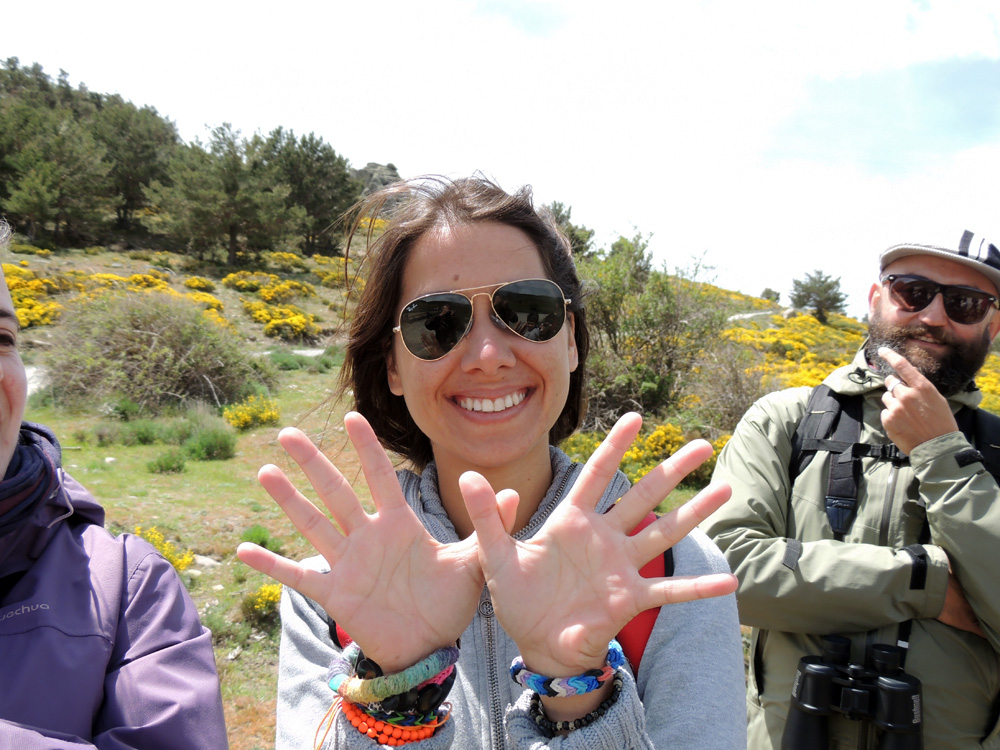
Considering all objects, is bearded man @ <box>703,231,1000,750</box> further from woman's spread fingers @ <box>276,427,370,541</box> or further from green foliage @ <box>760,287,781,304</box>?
green foliage @ <box>760,287,781,304</box>

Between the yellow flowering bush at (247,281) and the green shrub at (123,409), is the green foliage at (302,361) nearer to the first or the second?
the green shrub at (123,409)

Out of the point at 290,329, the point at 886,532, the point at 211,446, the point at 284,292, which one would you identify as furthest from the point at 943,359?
the point at 284,292

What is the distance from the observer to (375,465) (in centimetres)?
111

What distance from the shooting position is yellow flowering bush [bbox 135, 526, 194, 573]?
4434 mm

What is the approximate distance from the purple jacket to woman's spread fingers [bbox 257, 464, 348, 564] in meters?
0.71

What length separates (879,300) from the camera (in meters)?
2.48

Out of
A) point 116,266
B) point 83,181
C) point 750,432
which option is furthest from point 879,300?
point 83,181

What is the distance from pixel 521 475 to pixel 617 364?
768 cm

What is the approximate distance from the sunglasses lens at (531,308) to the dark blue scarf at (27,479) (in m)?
1.27

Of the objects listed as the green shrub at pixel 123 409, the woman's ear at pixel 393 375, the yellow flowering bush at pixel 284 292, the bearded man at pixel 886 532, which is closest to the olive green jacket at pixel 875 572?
the bearded man at pixel 886 532

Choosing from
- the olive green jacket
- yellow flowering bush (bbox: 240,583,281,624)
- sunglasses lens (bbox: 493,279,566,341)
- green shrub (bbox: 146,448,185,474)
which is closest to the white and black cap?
the olive green jacket

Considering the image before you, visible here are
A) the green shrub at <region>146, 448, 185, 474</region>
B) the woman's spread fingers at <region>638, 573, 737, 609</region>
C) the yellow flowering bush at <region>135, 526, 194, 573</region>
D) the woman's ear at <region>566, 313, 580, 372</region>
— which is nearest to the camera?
the woman's spread fingers at <region>638, 573, 737, 609</region>

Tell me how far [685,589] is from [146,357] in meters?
10.9

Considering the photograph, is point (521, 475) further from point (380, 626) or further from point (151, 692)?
point (151, 692)
